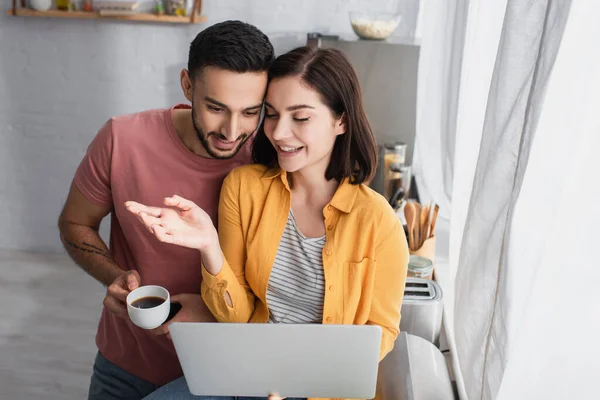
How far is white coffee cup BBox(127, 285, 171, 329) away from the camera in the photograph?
3.92 ft

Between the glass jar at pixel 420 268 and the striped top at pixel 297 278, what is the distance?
499 mm

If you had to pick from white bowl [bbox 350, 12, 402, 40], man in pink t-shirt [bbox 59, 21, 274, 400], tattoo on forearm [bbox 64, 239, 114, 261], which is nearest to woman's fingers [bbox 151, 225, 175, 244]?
man in pink t-shirt [bbox 59, 21, 274, 400]

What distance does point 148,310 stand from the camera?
1.19 metres

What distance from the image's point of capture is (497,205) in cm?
110

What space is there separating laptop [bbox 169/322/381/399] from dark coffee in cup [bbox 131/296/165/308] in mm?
127

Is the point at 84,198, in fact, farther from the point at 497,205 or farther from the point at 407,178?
the point at 407,178

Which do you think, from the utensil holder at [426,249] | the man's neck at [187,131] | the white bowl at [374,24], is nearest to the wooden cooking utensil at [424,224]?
the utensil holder at [426,249]

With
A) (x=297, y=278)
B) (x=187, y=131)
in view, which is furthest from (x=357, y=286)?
(x=187, y=131)

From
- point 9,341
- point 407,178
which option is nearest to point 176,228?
point 407,178

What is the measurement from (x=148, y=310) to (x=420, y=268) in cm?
90

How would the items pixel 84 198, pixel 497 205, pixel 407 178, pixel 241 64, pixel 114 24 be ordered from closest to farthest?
1. pixel 497 205
2. pixel 241 64
3. pixel 84 198
4. pixel 407 178
5. pixel 114 24

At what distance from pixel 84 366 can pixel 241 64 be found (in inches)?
73.9

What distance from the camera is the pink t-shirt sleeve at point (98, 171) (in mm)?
1535

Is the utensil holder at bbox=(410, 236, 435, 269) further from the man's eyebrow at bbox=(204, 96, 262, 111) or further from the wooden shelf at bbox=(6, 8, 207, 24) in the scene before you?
the wooden shelf at bbox=(6, 8, 207, 24)
